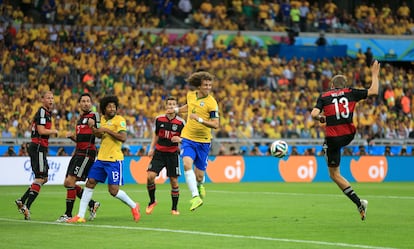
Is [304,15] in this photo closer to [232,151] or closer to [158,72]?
[158,72]

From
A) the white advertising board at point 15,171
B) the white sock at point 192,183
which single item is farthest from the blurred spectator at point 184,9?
the white sock at point 192,183

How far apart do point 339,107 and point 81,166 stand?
4638 millimetres

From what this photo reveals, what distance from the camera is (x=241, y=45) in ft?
145

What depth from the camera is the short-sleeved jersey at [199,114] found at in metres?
17.5

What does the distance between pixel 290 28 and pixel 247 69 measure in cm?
562

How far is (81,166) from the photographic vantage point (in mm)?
16391

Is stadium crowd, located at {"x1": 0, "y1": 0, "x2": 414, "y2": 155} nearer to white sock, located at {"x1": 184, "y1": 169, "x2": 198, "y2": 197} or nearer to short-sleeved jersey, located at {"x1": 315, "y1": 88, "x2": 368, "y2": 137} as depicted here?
white sock, located at {"x1": 184, "y1": 169, "x2": 198, "y2": 197}

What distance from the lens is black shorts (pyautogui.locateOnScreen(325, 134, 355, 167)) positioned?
52.8 feet

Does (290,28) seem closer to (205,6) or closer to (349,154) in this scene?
(205,6)

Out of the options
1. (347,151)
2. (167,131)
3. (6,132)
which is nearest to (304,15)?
(347,151)

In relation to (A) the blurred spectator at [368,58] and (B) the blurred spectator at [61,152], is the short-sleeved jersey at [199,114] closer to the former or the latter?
(B) the blurred spectator at [61,152]

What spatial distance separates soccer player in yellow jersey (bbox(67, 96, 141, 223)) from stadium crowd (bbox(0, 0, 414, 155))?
1774cm

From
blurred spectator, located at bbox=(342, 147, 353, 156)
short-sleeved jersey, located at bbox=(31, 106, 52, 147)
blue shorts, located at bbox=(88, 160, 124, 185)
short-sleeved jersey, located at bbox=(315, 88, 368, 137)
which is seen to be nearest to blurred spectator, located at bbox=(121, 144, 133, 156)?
blurred spectator, located at bbox=(342, 147, 353, 156)

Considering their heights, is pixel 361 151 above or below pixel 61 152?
below
